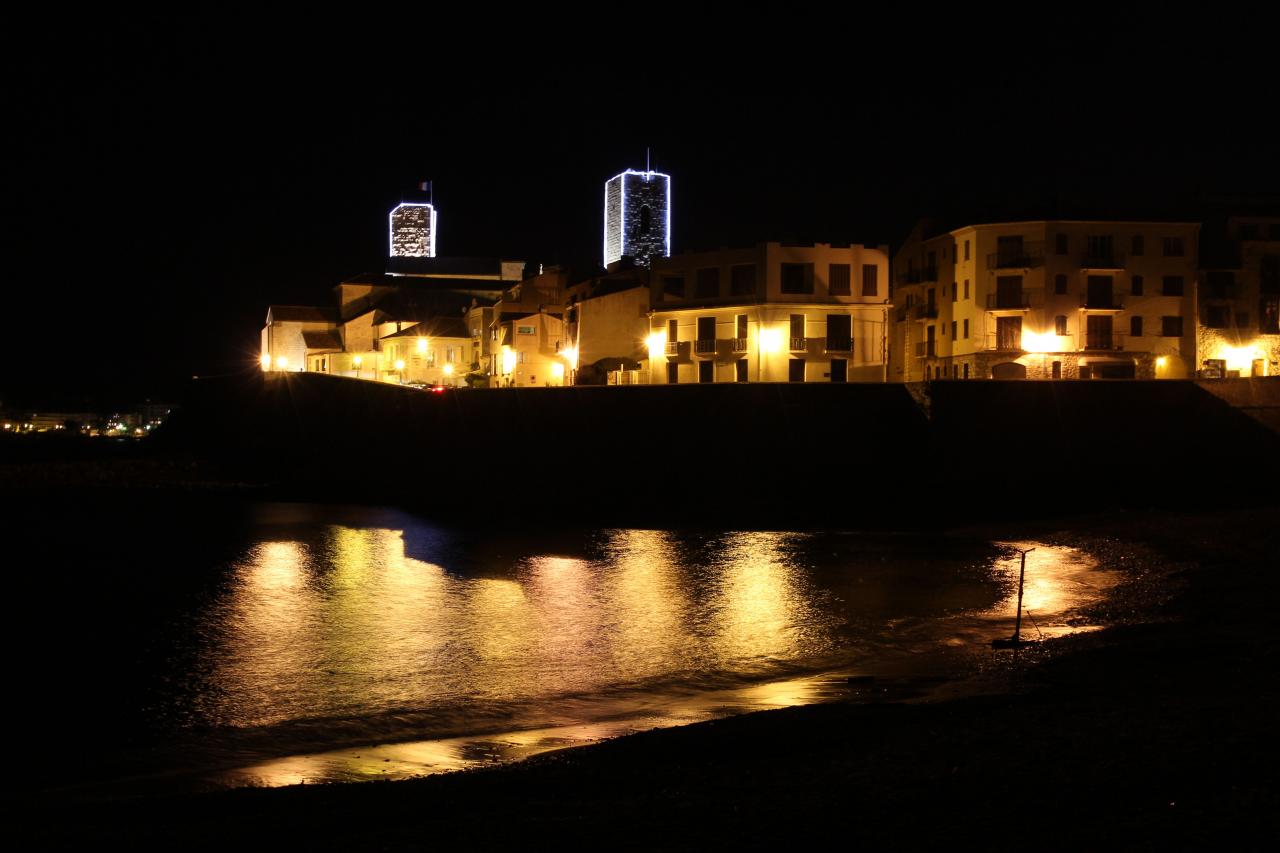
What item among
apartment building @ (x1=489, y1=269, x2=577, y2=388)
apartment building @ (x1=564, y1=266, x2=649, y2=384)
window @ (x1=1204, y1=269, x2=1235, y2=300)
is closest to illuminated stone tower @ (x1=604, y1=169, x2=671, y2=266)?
apartment building @ (x1=489, y1=269, x2=577, y2=388)

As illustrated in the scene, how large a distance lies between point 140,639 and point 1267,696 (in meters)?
18.9

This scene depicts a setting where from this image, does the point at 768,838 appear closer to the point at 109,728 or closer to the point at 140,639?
the point at 109,728

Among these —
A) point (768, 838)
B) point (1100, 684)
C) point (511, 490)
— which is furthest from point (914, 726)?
point (511, 490)

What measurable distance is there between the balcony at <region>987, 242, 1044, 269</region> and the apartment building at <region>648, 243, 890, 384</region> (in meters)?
4.74

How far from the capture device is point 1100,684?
537 inches

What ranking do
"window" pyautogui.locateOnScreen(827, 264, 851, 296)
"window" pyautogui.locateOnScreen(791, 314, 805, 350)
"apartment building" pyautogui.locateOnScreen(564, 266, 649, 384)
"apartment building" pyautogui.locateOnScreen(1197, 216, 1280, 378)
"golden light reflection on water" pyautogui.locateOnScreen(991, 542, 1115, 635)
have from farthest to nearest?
"apartment building" pyautogui.locateOnScreen(564, 266, 649, 384) < "window" pyautogui.locateOnScreen(827, 264, 851, 296) < "window" pyautogui.locateOnScreen(791, 314, 805, 350) < "apartment building" pyautogui.locateOnScreen(1197, 216, 1280, 378) < "golden light reflection on water" pyautogui.locateOnScreen(991, 542, 1115, 635)

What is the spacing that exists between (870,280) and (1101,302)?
32.4 ft

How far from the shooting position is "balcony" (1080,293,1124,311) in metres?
48.5

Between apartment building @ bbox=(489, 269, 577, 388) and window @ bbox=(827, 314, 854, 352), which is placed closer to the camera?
window @ bbox=(827, 314, 854, 352)

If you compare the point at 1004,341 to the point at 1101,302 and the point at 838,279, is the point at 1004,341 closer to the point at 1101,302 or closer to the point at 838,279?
the point at 1101,302

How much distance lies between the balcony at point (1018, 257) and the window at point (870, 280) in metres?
4.87

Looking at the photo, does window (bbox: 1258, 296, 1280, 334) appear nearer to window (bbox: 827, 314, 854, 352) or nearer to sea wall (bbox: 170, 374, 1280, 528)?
sea wall (bbox: 170, 374, 1280, 528)

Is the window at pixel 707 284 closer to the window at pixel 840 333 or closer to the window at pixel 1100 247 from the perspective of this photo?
the window at pixel 840 333

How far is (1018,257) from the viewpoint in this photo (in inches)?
1927
